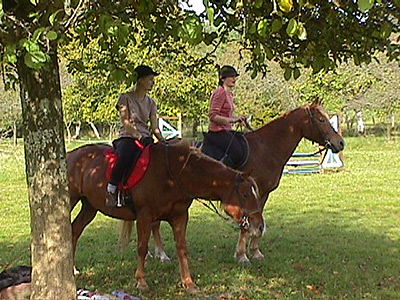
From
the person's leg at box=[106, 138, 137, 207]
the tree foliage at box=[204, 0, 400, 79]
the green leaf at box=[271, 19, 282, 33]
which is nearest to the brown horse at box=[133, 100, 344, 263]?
the person's leg at box=[106, 138, 137, 207]

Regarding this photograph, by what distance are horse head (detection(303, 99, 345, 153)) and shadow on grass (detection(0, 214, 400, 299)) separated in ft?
5.08


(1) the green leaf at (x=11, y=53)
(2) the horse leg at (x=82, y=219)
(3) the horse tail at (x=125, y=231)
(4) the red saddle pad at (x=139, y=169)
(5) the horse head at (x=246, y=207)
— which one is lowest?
(3) the horse tail at (x=125, y=231)

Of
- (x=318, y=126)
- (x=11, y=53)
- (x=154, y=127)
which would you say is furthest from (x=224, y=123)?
(x=11, y=53)

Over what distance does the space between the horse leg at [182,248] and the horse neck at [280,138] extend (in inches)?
74.0

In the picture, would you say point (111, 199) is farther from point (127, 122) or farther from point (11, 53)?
point (11, 53)

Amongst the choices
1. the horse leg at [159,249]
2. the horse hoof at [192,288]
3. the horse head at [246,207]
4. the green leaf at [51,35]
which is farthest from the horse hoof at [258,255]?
the green leaf at [51,35]

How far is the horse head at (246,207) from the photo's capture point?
20.4ft

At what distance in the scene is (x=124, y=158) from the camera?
6691mm

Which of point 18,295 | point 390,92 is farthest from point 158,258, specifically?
point 390,92

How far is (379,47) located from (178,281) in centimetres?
339

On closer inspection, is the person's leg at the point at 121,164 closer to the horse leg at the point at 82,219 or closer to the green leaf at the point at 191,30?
the horse leg at the point at 82,219

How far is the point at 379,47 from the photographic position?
16.3 ft

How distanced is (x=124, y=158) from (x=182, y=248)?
1.16 metres

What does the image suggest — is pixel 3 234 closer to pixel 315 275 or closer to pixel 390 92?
pixel 315 275
